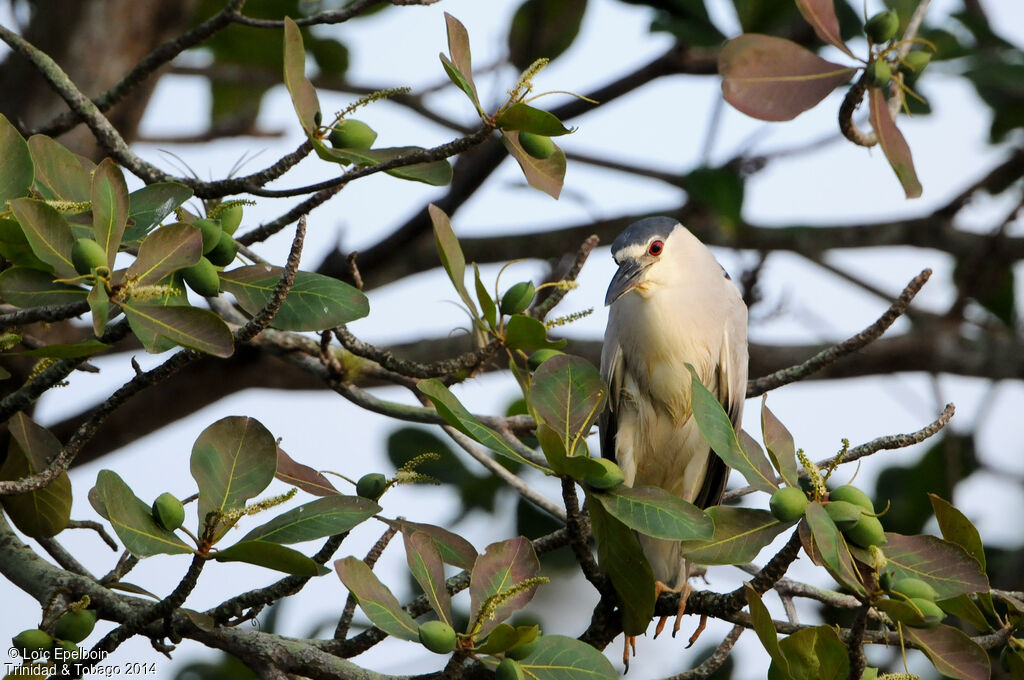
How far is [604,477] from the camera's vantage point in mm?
1580

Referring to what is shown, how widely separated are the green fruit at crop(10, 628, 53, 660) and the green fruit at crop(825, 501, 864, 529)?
1.13 m

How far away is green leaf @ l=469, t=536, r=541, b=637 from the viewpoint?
1.58 meters

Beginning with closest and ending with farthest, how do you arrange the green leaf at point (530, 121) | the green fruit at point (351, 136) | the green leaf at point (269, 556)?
the green leaf at point (269, 556) < the green leaf at point (530, 121) < the green fruit at point (351, 136)

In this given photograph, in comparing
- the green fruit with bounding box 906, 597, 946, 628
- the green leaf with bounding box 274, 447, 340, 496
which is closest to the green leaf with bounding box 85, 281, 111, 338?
the green leaf with bounding box 274, 447, 340, 496

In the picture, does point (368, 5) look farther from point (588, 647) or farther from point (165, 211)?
point (588, 647)

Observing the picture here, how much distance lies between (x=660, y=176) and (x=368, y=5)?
89.5 inches

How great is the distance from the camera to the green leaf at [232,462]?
5.26 feet

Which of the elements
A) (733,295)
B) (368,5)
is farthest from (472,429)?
(733,295)

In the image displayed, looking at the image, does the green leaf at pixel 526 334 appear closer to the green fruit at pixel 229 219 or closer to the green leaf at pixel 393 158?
the green leaf at pixel 393 158

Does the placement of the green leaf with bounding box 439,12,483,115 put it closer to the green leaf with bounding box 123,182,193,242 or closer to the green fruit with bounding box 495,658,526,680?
the green leaf with bounding box 123,182,193,242

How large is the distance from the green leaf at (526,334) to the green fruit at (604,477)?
35 centimetres

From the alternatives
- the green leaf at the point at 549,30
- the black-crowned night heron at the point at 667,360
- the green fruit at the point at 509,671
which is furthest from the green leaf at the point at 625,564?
the green leaf at the point at 549,30

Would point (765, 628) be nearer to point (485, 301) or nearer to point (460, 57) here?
point (485, 301)

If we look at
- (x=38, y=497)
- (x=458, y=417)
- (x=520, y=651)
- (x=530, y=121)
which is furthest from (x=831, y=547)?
(x=38, y=497)
